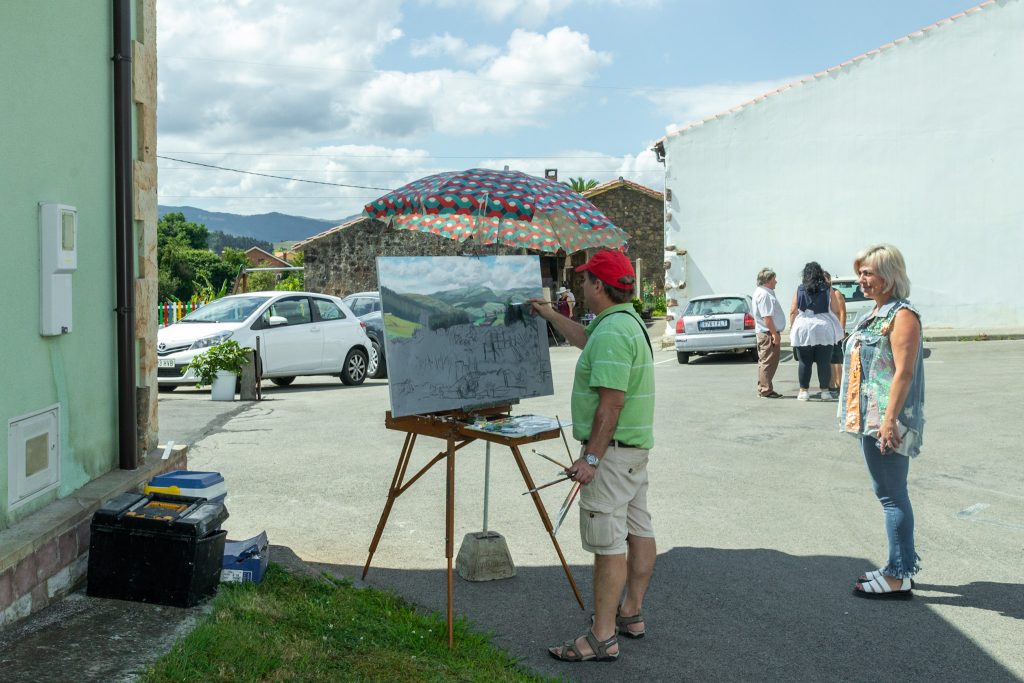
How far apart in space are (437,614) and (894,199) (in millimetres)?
22638

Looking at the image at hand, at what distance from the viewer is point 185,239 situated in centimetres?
9019

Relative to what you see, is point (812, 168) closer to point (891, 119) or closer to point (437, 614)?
point (891, 119)

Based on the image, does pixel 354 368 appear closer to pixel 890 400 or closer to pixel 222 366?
pixel 222 366

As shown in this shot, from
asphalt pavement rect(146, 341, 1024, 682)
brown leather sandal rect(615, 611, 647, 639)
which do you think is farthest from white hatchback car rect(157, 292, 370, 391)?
brown leather sandal rect(615, 611, 647, 639)

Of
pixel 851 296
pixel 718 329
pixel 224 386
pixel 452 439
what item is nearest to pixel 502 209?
pixel 452 439

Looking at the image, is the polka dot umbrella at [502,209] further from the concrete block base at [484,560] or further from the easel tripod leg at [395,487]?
the concrete block base at [484,560]

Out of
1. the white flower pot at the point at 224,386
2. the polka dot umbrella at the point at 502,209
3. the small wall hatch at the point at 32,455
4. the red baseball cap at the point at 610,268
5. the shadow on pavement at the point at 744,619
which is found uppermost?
the polka dot umbrella at the point at 502,209

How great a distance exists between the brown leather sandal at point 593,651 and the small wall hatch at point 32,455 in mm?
2560

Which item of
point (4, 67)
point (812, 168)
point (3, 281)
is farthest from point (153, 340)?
point (812, 168)

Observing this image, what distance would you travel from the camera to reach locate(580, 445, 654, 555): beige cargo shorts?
461cm

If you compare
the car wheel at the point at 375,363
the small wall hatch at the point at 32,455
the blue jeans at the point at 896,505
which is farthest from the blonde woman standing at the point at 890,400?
the car wheel at the point at 375,363

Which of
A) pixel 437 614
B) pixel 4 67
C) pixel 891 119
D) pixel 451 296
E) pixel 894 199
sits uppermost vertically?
pixel 891 119

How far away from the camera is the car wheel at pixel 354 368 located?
16.5 metres

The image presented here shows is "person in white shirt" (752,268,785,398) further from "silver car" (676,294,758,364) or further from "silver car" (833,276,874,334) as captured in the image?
"silver car" (833,276,874,334)
